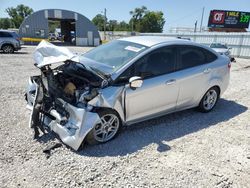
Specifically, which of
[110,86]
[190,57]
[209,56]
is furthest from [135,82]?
[209,56]

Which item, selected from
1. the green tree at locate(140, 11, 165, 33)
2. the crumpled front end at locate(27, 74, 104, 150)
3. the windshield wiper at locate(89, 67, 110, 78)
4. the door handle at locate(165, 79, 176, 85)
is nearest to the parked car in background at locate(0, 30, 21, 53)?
the crumpled front end at locate(27, 74, 104, 150)

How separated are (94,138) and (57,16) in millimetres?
31355

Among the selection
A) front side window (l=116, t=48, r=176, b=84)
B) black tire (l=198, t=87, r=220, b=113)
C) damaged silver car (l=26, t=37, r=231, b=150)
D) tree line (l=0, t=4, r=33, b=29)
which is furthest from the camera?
tree line (l=0, t=4, r=33, b=29)

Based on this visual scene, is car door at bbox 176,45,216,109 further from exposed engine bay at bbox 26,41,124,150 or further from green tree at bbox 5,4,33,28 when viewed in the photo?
green tree at bbox 5,4,33,28

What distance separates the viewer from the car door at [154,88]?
382 centimetres

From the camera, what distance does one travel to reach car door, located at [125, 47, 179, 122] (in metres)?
3.82

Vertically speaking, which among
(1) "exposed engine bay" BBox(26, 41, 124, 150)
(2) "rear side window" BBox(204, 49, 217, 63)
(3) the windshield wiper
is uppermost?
(2) "rear side window" BBox(204, 49, 217, 63)

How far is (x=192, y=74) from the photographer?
14.9ft

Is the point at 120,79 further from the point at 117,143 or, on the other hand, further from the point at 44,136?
the point at 44,136

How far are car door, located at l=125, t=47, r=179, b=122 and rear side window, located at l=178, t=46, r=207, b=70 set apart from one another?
0.22 metres

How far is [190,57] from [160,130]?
163 centimetres

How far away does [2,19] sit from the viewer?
301ft

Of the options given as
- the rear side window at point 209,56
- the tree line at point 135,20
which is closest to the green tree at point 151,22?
the tree line at point 135,20

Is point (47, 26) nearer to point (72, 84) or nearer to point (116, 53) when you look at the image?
point (116, 53)
